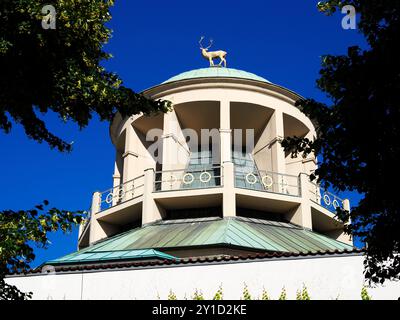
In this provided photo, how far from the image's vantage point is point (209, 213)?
24812mm

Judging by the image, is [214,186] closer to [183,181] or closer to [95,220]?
[183,181]

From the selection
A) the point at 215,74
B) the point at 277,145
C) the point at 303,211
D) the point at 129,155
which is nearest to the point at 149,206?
the point at 129,155

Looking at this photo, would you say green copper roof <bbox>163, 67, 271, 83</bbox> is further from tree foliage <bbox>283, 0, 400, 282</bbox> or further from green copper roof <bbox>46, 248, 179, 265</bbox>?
tree foliage <bbox>283, 0, 400, 282</bbox>

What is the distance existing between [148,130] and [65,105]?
1797cm

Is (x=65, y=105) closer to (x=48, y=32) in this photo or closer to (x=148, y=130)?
(x=48, y=32)

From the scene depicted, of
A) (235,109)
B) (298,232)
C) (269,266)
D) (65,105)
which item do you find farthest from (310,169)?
(65,105)

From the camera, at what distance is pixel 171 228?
906 inches

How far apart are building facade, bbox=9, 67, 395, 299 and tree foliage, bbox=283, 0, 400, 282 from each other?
562 centimetres

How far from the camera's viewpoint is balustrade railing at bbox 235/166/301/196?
84.2 ft

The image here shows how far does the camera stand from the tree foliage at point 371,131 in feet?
30.0

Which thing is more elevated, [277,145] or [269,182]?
[277,145]

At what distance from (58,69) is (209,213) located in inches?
575

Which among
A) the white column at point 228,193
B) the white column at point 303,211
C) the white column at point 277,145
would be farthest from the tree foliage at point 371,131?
the white column at point 277,145

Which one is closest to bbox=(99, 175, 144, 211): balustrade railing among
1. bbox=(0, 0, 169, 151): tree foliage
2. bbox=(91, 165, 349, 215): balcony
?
bbox=(91, 165, 349, 215): balcony
